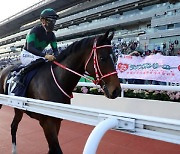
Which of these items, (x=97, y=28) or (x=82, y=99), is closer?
(x=82, y=99)

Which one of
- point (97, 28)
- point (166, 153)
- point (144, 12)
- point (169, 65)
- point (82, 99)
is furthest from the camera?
point (97, 28)

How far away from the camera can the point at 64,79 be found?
234 cm

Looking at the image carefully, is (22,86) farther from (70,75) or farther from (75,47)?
(75,47)

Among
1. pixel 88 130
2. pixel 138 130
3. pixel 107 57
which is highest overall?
pixel 107 57

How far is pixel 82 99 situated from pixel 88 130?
1.06 meters

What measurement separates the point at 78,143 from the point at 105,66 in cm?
194

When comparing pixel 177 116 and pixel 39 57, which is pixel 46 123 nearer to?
pixel 39 57

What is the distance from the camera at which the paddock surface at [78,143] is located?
3201 millimetres

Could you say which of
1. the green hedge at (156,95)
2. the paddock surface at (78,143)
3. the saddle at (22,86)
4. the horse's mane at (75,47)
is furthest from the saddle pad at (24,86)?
the green hedge at (156,95)

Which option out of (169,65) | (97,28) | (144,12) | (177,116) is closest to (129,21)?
(144,12)

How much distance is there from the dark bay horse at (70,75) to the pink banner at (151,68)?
285 centimetres

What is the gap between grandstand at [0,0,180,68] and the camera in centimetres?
1719

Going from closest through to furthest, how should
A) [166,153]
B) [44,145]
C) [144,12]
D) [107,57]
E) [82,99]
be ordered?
[107,57] → [166,153] → [44,145] → [82,99] → [144,12]

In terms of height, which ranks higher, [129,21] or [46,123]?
[129,21]
